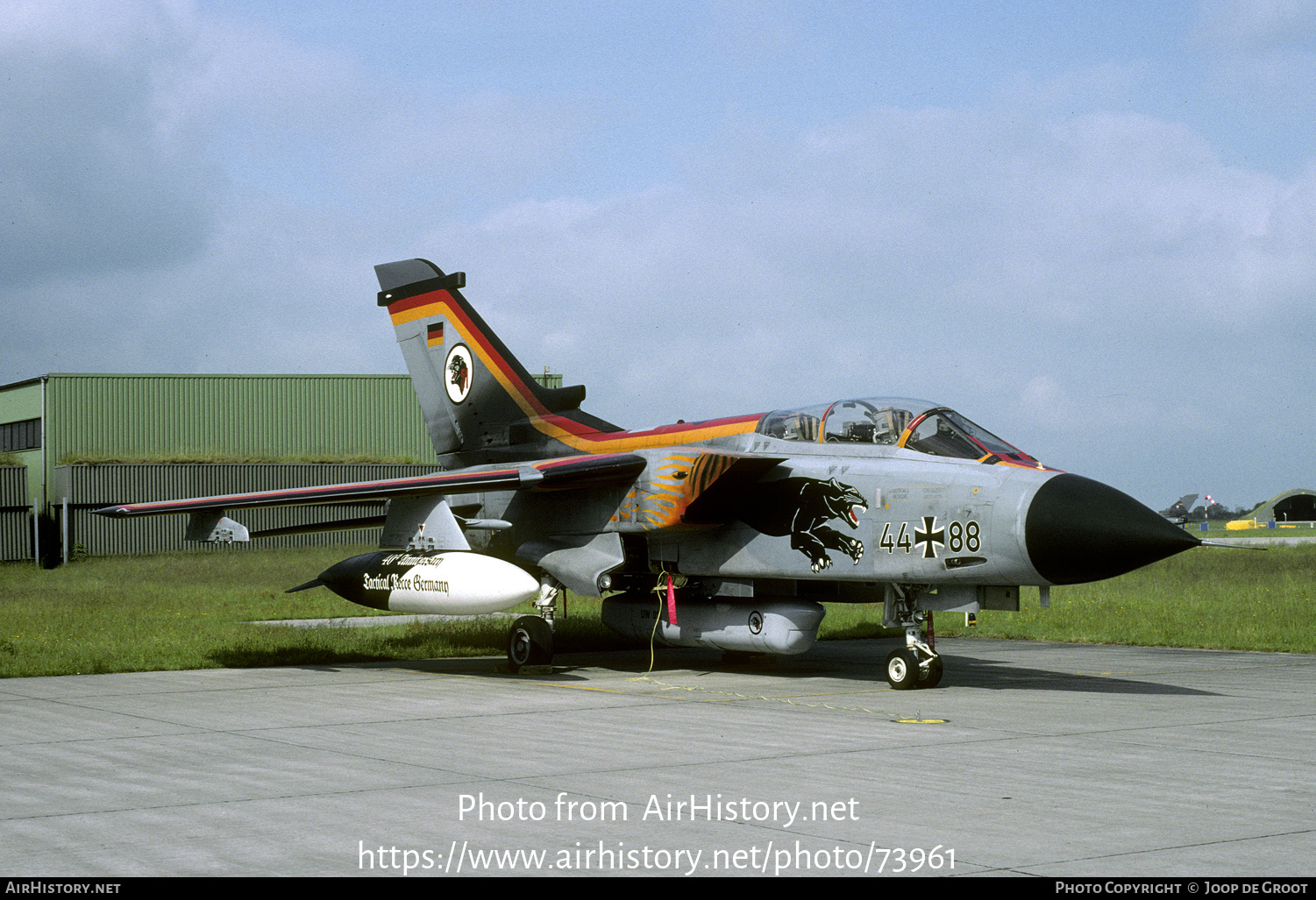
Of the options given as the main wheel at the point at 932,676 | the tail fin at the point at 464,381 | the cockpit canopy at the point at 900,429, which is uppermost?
the tail fin at the point at 464,381

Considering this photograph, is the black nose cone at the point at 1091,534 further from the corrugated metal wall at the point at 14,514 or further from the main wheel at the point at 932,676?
the corrugated metal wall at the point at 14,514

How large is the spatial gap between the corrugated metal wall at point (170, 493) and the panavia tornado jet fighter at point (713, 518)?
75.5 ft

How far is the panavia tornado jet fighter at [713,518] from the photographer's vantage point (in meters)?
11.0

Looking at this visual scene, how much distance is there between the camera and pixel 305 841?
5.71 metres

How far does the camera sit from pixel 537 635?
1455 centimetres

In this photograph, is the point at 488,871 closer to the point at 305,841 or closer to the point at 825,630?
the point at 305,841

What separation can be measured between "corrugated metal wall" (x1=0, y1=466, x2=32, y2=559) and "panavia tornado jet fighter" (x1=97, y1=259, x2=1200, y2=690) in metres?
27.6

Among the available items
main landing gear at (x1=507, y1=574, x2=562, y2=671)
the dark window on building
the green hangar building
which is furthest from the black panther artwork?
the dark window on building

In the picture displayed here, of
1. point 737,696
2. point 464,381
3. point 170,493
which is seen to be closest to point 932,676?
point 737,696

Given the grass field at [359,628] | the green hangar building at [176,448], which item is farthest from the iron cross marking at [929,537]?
the green hangar building at [176,448]

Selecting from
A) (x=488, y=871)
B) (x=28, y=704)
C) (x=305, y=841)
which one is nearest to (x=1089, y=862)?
(x=488, y=871)

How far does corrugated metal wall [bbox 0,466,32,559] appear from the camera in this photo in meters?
39.9

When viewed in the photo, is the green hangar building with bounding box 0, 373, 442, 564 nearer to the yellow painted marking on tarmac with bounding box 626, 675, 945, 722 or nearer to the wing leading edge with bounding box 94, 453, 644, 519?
the wing leading edge with bounding box 94, 453, 644, 519

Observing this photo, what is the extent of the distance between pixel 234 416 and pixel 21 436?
7389 millimetres
